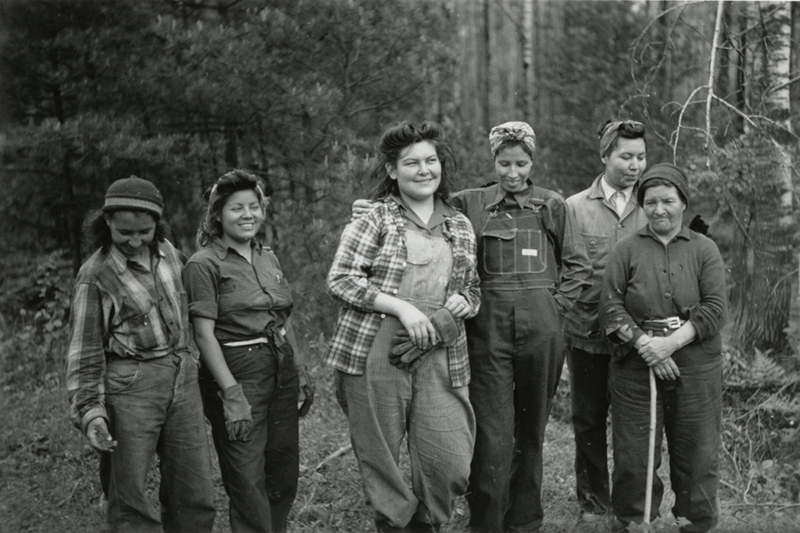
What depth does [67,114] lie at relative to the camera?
6402 millimetres

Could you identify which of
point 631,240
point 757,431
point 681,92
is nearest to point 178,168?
point 631,240

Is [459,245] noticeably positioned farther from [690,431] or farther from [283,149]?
[283,149]

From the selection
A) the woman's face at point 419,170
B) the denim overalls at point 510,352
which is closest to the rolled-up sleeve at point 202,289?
the woman's face at point 419,170

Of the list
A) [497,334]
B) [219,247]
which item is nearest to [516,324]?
[497,334]

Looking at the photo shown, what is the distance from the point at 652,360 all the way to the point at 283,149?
4.33 metres

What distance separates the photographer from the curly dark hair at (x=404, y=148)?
3.71 m

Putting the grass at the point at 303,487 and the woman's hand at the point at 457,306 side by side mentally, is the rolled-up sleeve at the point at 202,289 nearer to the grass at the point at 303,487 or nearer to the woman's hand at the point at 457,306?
the woman's hand at the point at 457,306

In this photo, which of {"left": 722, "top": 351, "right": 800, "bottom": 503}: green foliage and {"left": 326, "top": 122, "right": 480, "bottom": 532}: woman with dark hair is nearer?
{"left": 326, "top": 122, "right": 480, "bottom": 532}: woman with dark hair

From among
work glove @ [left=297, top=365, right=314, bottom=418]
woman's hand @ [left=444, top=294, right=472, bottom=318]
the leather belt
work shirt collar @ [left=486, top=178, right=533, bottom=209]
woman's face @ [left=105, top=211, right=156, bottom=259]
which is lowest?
work glove @ [left=297, top=365, right=314, bottom=418]

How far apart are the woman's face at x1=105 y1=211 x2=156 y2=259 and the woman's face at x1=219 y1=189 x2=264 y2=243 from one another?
1.32 feet

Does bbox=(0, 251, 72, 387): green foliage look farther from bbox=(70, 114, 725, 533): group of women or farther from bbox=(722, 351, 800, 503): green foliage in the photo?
bbox=(722, 351, 800, 503): green foliage

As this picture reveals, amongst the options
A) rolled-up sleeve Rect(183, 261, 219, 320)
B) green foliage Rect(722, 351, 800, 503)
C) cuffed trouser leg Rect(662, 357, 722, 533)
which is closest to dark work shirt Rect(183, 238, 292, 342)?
rolled-up sleeve Rect(183, 261, 219, 320)

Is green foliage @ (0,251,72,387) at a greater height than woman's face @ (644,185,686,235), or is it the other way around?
woman's face @ (644,185,686,235)

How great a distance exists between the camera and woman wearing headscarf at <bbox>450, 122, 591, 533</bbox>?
3.88 m
